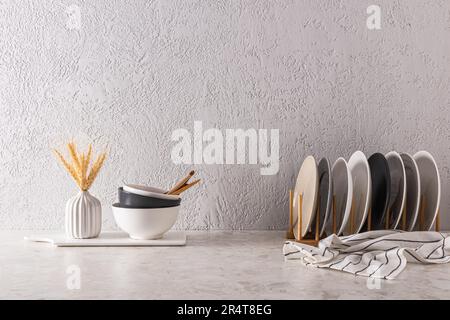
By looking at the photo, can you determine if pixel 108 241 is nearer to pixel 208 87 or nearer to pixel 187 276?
pixel 187 276

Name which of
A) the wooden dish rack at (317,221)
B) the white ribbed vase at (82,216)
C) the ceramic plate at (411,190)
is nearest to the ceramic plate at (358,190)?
the wooden dish rack at (317,221)

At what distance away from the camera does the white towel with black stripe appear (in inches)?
43.8

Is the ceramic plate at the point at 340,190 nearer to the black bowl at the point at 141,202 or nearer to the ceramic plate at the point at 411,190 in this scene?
the ceramic plate at the point at 411,190

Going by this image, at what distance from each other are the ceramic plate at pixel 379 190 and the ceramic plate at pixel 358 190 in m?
0.04

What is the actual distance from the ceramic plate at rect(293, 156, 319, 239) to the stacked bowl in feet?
1.03

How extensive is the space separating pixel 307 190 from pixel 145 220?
40cm

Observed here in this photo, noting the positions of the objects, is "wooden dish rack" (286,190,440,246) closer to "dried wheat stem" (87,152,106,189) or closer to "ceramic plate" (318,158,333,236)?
"ceramic plate" (318,158,333,236)

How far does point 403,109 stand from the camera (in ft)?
5.11

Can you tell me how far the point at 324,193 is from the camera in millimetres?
1498

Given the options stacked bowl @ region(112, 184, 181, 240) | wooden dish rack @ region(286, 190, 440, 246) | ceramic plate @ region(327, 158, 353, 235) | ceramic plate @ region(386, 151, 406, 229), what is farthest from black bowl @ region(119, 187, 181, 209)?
ceramic plate @ region(386, 151, 406, 229)

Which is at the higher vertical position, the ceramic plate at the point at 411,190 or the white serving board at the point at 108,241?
the ceramic plate at the point at 411,190

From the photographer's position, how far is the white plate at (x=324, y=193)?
54.8 inches

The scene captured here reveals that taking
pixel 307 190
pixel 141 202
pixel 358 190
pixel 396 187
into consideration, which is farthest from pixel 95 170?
pixel 396 187

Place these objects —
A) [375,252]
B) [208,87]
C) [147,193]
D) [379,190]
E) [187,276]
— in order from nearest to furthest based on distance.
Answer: [187,276], [375,252], [147,193], [379,190], [208,87]
